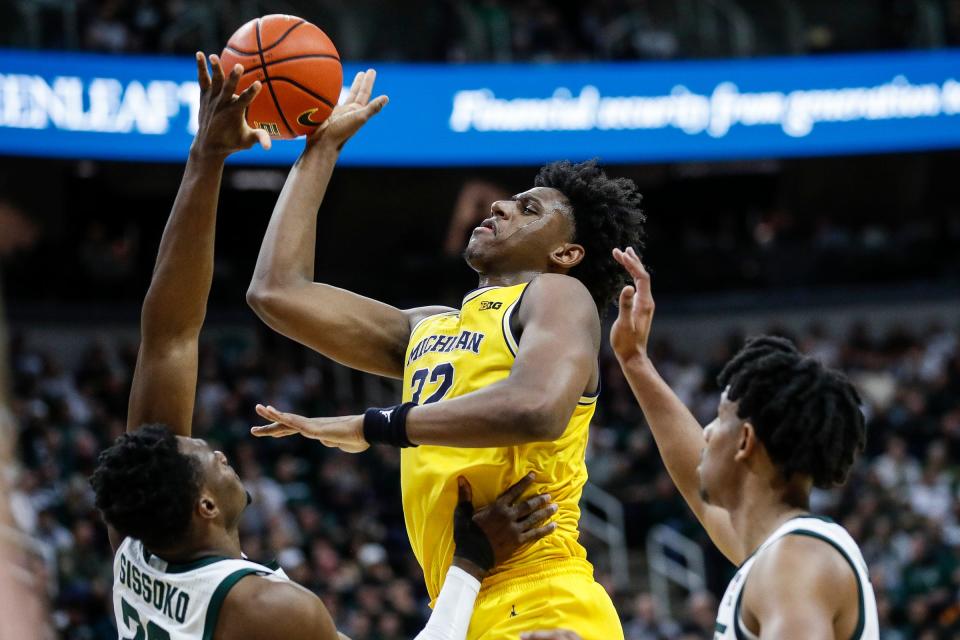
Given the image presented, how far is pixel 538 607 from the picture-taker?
3658 mm

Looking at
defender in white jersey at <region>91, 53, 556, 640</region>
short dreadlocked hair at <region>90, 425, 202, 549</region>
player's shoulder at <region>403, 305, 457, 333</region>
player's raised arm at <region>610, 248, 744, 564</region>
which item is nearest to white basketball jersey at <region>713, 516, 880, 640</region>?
defender in white jersey at <region>91, 53, 556, 640</region>

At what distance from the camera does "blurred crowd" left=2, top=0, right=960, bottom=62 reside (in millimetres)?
15344

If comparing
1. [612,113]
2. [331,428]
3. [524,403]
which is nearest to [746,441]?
[524,403]

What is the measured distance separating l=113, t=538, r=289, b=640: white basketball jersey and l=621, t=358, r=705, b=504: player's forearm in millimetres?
1281

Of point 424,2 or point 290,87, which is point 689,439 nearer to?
point 290,87

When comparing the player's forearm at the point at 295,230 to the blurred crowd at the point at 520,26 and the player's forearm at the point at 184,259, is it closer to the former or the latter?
the player's forearm at the point at 184,259

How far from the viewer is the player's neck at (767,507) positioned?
10.2 ft

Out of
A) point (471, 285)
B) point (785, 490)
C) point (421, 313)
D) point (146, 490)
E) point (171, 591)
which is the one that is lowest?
point (471, 285)

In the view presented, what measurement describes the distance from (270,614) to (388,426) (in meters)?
0.56

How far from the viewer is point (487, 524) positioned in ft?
12.0

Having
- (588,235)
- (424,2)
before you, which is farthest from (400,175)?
(588,235)

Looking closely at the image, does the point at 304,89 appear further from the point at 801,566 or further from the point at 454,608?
the point at 801,566

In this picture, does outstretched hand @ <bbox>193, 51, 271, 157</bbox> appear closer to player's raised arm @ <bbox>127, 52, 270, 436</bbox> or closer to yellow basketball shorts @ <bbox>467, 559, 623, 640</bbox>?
player's raised arm @ <bbox>127, 52, 270, 436</bbox>

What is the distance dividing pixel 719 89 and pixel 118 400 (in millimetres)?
8424
